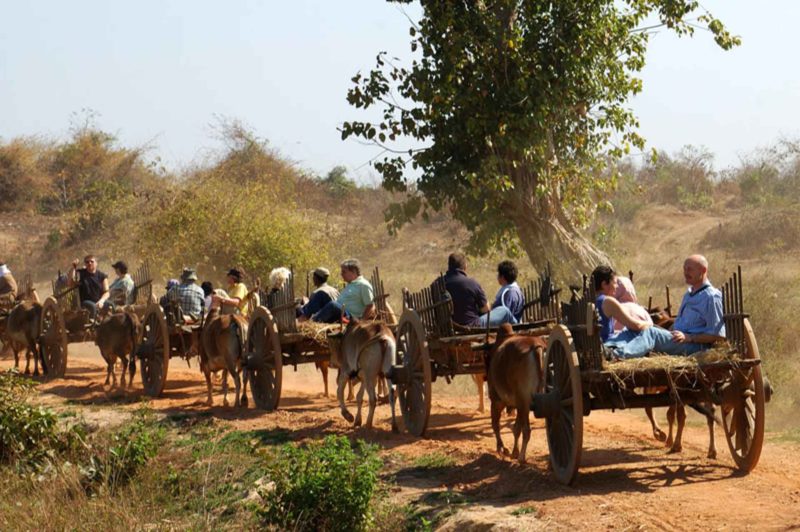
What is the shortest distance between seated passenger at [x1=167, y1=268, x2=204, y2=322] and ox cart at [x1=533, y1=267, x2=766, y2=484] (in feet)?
29.1

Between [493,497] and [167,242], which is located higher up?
[167,242]

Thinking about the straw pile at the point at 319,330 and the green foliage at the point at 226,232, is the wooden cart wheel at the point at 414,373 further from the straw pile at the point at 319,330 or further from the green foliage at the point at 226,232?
the green foliage at the point at 226,232

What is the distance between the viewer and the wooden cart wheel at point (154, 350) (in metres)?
16.7

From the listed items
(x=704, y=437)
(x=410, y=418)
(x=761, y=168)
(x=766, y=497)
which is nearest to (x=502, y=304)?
(x=410, y=418)

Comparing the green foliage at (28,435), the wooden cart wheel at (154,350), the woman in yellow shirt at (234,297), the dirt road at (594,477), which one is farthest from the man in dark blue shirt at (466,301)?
the wooden cart wheel at (154,350)

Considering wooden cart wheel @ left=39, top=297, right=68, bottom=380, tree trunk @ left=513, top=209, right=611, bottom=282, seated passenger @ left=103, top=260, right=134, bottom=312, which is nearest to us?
tree trunk @ left=513, top=209, right=611, bottom=282

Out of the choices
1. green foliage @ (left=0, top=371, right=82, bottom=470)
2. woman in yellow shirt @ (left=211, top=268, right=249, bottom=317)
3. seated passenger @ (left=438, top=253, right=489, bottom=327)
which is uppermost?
woman in yellow shirt @ (left=211, top=268, right=249, bottom=317)

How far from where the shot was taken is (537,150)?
1812 cm

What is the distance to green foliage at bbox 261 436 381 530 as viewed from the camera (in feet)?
30.1

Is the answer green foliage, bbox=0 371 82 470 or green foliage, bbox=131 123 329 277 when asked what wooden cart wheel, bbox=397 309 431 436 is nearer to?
green foliage, bbox=0 371 82 470

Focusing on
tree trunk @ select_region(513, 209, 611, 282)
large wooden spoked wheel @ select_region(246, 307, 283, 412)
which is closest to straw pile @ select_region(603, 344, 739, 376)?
large wooden spoked wheel @ select_region(246, 307, 283, 412)

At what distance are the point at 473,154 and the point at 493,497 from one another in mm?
9779

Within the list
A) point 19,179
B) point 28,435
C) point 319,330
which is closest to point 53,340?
point 28,435

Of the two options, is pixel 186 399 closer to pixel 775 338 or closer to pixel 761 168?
pixel 775 338
